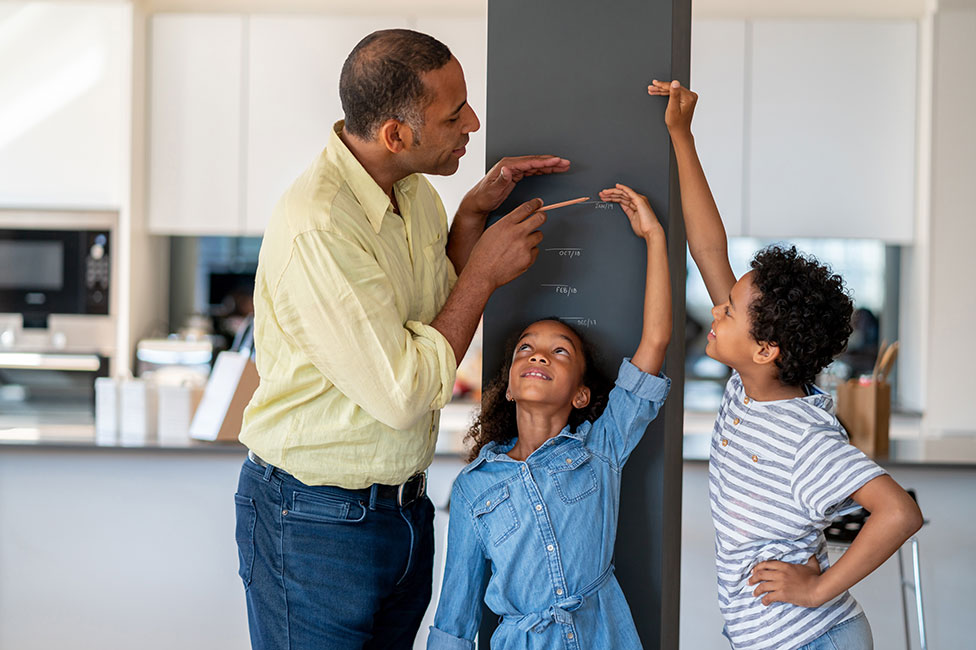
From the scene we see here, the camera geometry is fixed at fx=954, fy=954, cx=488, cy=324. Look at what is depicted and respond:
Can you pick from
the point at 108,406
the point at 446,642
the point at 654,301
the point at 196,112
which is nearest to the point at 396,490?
the point at 446,642

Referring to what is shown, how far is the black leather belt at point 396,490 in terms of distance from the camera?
141 cm

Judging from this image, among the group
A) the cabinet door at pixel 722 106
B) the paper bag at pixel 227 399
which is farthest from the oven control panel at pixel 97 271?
the cabinet door at pixel 722 106

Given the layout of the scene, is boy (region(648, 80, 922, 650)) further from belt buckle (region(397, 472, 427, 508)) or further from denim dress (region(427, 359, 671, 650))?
belt buckle (region(397, 472, 427, 508))

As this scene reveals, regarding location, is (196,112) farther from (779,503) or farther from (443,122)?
(779,503)

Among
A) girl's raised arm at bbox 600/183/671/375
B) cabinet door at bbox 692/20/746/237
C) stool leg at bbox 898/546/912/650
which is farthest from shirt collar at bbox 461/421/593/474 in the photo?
cabinet door at bbox 692/20/746/237

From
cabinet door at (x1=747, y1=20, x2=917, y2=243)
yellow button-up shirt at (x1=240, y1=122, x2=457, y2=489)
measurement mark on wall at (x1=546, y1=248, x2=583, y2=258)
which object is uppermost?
cabinet door at (x1=747, y1=20, x2=917, y2=243)

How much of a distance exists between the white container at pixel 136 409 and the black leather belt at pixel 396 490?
56.7 inches

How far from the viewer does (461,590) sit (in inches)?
58.7

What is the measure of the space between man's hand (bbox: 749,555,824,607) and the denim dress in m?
0.23

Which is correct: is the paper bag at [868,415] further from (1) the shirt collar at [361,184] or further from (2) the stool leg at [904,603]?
(1) the shirt collar at [361,184]

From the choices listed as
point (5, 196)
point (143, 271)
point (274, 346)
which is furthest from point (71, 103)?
point (274, 346)

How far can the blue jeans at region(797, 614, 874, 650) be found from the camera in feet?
4.53

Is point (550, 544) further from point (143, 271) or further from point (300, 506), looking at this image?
point (143, 271)

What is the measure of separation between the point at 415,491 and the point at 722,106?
2656mm
